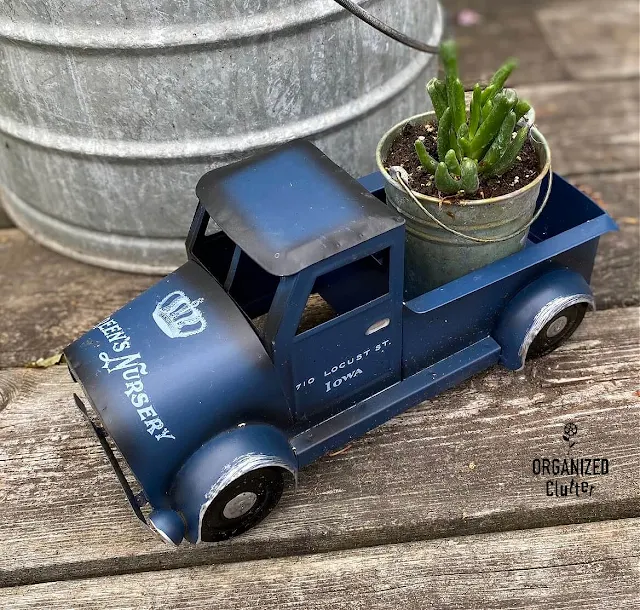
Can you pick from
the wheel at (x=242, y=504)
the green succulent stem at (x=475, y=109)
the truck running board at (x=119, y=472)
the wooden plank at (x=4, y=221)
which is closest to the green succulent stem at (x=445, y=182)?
the green succulent stem at (x=475, y=109)

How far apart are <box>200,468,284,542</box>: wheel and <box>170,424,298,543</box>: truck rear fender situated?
25 mm

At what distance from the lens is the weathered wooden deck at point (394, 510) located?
4.42 feet

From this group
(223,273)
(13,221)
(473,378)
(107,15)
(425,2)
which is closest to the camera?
(107,15)

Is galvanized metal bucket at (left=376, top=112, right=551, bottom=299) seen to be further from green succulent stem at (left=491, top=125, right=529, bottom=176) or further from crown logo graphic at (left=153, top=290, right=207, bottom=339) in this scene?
crown logo graphic at (left=153, top=290, right=207, bottom=339)

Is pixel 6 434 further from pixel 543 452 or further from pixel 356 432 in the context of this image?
pixel 543 452

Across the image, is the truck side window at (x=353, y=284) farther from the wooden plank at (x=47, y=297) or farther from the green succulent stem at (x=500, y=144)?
the wooden plank at (x=47, y=297)

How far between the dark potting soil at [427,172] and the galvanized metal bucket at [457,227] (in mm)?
18

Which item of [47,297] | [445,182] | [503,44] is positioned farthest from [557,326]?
[503,44]

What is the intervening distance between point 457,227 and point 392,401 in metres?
0.38

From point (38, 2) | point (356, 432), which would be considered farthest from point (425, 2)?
point (356, 432)

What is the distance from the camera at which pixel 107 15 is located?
146cm

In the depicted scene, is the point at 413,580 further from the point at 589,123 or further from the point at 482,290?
the point at 589,123

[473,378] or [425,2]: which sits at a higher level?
[425,2]

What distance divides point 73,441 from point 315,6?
107 centimetres
